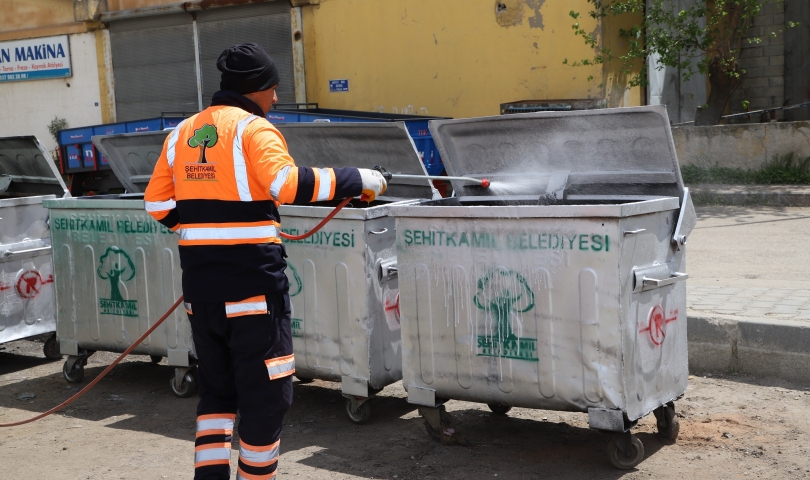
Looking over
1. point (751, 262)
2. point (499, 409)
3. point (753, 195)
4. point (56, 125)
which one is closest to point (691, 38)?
point (753, 195)

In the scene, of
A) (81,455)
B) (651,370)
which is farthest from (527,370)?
(81,455)

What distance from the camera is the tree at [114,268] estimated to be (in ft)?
18.3

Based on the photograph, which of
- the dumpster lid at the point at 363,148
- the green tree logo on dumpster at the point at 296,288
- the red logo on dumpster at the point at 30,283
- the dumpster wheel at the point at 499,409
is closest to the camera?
the dumpster wheel at the point at 499,409

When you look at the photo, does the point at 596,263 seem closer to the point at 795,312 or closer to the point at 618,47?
the point at 795,312

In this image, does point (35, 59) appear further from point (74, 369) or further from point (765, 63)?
point (74, 369)

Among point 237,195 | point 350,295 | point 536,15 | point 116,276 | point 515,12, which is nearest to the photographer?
point 237,195

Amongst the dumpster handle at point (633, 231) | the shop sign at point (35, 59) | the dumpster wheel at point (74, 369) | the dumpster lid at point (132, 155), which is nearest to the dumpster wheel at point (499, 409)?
the dumpster handle at point (633, 231)

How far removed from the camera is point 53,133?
2061cm

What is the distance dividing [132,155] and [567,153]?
11.8ft

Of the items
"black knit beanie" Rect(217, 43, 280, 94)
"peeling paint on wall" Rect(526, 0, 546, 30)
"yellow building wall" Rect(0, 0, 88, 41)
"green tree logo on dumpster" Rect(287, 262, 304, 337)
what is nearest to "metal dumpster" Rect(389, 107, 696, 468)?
"green tree logo on dumpster" Rect(287, 262, 304, 337)

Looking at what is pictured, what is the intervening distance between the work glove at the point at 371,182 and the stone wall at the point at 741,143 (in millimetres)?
9666

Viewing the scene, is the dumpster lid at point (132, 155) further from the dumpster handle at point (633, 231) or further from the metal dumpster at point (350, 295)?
the dumpster handle at point (633, 231)

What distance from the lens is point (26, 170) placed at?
23.3ft

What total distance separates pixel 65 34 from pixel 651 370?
63.9 ft
